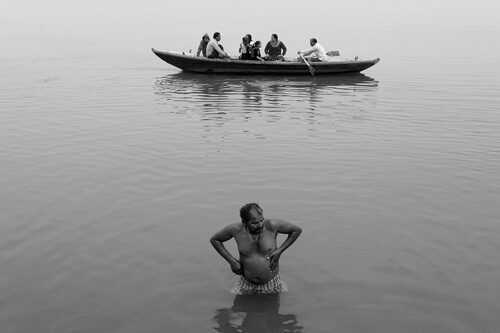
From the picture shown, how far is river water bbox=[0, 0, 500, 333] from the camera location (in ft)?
23.2

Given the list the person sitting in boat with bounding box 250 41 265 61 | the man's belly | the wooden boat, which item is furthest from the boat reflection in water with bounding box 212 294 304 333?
the person sitting in boat with bounding box 250 41 265 61

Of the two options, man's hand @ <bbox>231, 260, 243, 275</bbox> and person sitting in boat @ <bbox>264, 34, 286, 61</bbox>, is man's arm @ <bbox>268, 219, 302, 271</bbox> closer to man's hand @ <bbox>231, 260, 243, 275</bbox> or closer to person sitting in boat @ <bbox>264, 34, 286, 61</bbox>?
man's hand @ <bbox>231, 260, 243, 275</bbox>

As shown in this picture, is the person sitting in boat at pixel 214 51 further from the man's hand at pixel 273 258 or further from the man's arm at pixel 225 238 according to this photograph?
the man's hand at pixel 273 258

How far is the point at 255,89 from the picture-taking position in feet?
71.4

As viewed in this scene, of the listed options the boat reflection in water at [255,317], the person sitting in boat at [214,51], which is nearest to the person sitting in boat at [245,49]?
the person sitting in boat at [214,51]

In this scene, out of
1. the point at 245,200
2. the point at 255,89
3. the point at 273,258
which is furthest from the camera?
the point at 255,89

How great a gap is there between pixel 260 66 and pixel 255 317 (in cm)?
1789

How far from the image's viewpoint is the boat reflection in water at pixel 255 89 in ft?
62.9

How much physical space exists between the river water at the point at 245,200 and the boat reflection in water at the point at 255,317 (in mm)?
22

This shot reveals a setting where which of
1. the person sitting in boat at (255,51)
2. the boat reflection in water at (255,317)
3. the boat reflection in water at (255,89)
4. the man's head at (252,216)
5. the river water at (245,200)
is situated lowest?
the boat reflection in water at (255,317)

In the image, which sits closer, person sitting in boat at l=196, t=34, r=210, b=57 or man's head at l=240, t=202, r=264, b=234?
man's head at l=240, t=202, r=264, b=234

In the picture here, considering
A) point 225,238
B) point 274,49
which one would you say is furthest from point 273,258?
point 274,49

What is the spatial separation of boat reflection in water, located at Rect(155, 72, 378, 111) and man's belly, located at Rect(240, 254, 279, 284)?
11.3 m

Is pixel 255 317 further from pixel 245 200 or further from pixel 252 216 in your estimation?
pixel 245 200
